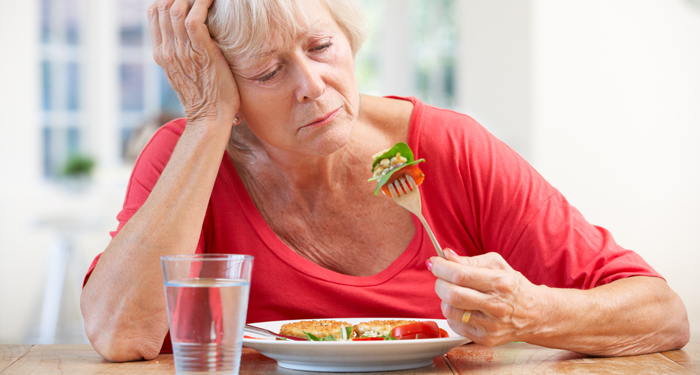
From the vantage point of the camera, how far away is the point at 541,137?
167 inches

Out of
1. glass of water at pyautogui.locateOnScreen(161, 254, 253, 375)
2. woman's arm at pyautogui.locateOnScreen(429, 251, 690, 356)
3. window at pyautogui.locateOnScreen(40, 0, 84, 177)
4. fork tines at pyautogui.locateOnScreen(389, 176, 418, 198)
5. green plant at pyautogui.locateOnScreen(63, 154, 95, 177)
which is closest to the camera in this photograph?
glass of water at pyautogui.locateOnScreen(161, 254, 253, 375)

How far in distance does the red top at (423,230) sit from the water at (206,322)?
50 cm

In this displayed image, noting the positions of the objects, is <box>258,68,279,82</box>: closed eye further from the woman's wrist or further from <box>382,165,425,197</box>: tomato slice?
the woman's wrist

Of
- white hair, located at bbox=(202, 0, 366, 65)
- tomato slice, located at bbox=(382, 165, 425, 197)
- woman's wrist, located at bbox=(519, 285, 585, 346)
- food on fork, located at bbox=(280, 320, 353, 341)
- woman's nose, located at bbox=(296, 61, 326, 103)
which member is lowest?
food on fork, located at bbox=(280, 320, 353, 341)

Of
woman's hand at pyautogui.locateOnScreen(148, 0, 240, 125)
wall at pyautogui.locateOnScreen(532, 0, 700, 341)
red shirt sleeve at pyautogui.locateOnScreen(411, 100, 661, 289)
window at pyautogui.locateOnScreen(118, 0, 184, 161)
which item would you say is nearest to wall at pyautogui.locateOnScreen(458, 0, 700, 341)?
wall at pyautogui.locateOnScreen(532, 0, 700, 341)

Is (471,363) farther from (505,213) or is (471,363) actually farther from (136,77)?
(136,77)

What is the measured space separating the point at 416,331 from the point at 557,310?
0.72 ft

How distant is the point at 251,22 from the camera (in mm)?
1186

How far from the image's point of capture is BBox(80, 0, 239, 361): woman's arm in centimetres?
113

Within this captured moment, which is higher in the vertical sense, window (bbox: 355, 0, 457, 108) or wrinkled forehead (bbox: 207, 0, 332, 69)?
window (bbox: 355, 0, 457, 108)

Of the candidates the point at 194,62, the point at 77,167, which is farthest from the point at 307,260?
the point at 77,167

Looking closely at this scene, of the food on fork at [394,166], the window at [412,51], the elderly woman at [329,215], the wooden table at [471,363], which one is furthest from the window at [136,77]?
the food on fork at [394,166]

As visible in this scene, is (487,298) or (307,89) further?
(307,89)

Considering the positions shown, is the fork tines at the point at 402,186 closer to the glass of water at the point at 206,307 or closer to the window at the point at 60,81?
the glass of water at the point at 206,307
